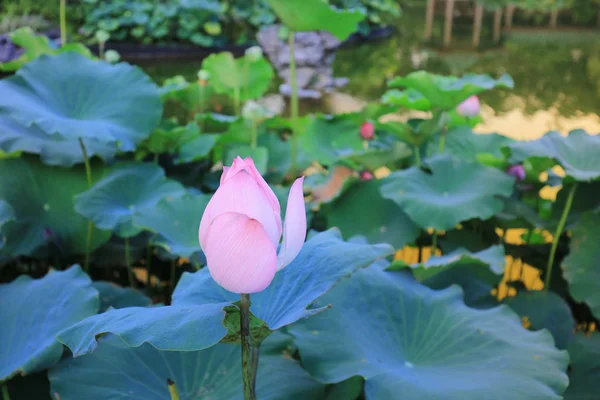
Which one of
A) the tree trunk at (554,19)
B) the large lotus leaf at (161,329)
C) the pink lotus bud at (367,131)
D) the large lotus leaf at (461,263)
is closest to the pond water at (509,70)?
the tree trunk at (554,19)

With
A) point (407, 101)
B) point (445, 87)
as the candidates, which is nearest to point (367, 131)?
point (407, 101)

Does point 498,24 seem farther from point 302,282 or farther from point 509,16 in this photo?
point 302,282

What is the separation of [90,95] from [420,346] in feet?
2.50

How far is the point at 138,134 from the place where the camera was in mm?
975

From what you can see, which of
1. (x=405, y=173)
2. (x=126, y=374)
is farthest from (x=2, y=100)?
(x=405, y=173)

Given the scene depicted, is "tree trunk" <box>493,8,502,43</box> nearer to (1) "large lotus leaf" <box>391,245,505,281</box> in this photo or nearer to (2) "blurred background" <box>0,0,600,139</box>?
(2) "blurred background" <box>0,0,600,139</box>

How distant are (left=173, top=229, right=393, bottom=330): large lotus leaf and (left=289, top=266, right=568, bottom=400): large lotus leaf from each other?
17cm

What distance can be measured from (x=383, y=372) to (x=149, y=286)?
2.04 ft

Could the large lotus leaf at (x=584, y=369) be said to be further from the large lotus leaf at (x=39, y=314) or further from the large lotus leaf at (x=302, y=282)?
the large lotus leaf at (x=39, y=314)

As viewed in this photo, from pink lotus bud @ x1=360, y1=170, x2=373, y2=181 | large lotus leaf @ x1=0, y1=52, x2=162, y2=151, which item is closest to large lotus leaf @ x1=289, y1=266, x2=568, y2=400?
pink lotus bud @ x1=360, y1=170, x2=373, y2=181

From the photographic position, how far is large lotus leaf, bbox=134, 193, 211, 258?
0.83 meters

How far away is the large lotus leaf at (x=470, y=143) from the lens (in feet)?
4.08

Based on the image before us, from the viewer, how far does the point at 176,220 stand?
34.0 inches

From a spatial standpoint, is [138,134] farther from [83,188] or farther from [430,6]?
[430,6]
